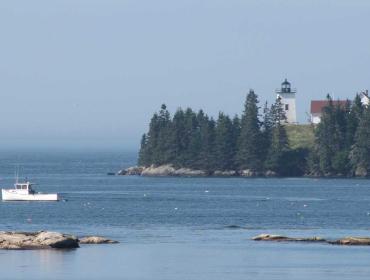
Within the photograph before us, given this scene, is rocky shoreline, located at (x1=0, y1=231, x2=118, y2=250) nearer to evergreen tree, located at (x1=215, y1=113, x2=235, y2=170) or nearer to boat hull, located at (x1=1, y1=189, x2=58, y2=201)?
boat hull, located at (x1=1, y1=189, x2=58, y2=201)

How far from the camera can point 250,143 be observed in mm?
193250

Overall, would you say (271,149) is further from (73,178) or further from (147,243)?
(147,243)

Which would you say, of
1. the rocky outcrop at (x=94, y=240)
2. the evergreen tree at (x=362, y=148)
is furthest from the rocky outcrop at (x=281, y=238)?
the evergreen tree at (x=362, y=148)

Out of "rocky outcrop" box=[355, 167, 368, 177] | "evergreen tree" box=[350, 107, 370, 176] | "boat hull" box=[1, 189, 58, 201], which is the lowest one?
"boat hull" box=[1, 189, 58, 201]

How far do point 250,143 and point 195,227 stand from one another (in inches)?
3747

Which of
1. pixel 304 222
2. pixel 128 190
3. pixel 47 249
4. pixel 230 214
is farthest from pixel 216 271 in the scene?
pixel 128 190

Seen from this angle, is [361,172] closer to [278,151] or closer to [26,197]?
[278,151]

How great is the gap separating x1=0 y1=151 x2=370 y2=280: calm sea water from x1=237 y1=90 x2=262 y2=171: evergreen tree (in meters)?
17.9

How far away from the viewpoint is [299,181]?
18288 cm

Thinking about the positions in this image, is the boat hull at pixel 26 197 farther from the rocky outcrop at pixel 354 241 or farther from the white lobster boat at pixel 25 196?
the rocky outcrop at pixel 354 241

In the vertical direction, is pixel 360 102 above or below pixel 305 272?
above

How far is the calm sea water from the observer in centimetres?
7081

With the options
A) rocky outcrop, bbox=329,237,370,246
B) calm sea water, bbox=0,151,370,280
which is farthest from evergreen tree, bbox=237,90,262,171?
rocky outcrop, bbox=329,237,370,246

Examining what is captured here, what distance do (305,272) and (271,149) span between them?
123 meters
